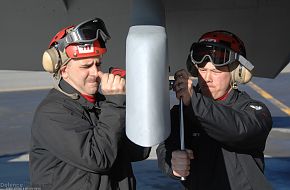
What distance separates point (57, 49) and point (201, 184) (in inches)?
43.0

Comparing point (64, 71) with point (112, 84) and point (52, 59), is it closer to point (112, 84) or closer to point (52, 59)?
point (52, 59)

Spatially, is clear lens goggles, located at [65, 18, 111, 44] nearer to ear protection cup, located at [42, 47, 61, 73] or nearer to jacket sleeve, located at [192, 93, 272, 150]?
ear protection cup, located at [42, 47, 61, 73]

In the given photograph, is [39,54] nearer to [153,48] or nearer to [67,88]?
[67,88]

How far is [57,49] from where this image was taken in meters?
2.75

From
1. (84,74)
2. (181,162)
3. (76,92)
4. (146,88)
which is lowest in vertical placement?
(181,162)

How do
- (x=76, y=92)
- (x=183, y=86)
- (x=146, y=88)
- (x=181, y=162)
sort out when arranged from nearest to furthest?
(x=146, y=88) < (x=183, y=86) < (x=181, y=162) < (x=76, y=92)

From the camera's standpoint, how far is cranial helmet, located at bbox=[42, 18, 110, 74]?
269cm

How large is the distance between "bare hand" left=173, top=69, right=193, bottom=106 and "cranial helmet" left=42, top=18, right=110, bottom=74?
1.80 feet

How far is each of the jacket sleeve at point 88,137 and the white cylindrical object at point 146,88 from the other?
53 cm

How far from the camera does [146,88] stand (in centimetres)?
192

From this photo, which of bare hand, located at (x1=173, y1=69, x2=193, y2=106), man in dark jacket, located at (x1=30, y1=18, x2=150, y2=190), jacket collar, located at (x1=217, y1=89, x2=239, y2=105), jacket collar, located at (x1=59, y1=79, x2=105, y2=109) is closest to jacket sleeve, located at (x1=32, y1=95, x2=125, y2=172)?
man in dark jacket, located at (x1=30, y1=18, x2=150, y2=190)

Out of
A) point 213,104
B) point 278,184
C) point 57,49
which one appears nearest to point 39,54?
point 57,49

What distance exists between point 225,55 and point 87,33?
755 millimetres

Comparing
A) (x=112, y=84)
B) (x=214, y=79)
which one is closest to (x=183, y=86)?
(x=112, y=84)
